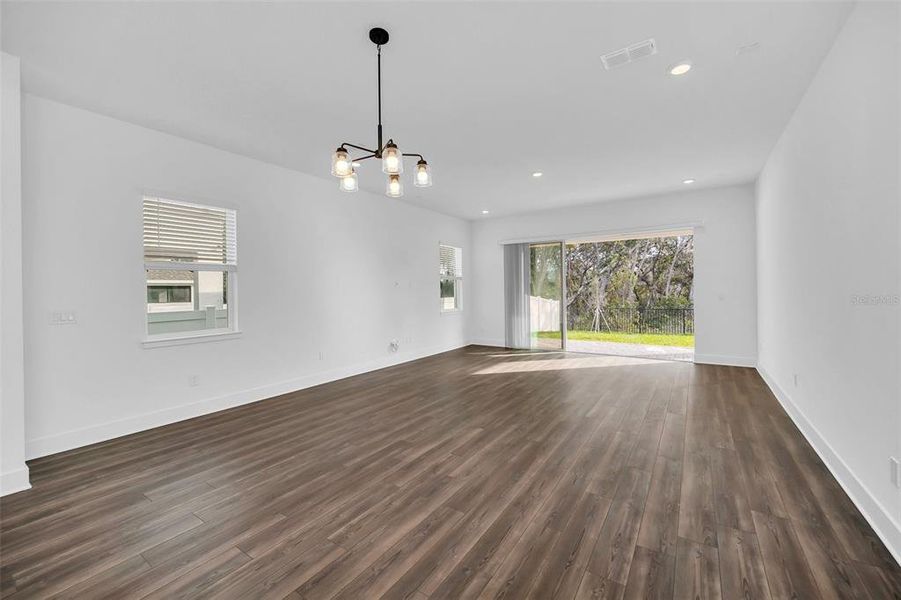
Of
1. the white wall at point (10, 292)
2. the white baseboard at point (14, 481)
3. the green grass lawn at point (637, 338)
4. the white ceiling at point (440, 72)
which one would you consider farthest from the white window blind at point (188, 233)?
the green grass lawn at point (637, 338)

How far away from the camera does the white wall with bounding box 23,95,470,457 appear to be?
3.04 meters

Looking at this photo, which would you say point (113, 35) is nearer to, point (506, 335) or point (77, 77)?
point (77, 77)

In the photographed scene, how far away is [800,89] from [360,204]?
200 inches

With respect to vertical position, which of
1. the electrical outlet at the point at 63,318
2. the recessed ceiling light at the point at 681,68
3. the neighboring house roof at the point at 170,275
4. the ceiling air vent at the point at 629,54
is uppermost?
the recessed ceiling light at the point at 681,68

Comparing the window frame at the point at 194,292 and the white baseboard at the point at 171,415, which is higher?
the window frame at the point at 194,292

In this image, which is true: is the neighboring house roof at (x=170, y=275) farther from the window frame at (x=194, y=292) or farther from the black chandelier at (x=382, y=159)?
the black chandelier at (x=382, y=159)

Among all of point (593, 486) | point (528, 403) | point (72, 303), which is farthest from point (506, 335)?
point (72, 303)

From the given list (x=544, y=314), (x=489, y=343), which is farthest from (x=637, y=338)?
(x=489, y=343)

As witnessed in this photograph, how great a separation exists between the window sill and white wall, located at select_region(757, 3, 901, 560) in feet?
16.9

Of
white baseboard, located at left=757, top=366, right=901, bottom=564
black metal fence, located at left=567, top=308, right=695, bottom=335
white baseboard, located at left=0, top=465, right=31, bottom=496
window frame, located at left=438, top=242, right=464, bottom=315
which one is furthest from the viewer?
black metal fence, located at left=567, top=308, right=695, bottom=335

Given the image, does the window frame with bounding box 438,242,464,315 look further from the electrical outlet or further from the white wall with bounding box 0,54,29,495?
the white wall with bounding box 0,54,29,495

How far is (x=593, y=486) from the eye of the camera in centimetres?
242

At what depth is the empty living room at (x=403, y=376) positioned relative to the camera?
71.7 inches

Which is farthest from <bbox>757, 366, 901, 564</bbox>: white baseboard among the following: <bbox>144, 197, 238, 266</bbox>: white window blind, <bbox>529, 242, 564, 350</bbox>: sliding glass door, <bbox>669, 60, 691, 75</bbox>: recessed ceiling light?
<bbox>144, 197, 238, 266</bbox>: white window blind
